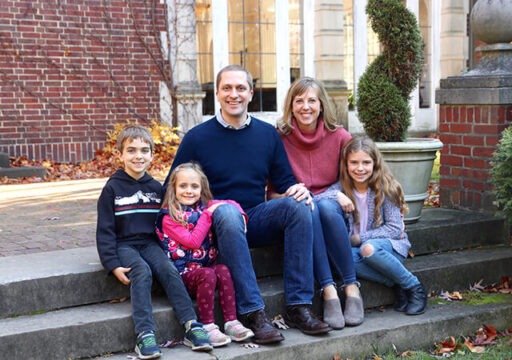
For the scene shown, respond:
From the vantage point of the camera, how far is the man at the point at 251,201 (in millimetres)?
3545

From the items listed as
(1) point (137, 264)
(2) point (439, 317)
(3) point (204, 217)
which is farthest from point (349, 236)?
(1) point (137, 264)

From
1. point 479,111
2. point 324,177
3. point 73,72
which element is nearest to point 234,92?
point 324,177

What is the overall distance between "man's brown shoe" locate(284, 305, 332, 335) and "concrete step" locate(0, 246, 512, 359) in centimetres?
4

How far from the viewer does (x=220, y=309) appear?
3648mm

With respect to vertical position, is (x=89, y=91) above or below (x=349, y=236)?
above

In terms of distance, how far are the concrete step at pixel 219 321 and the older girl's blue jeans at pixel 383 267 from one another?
75mm

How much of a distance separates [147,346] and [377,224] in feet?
5.19

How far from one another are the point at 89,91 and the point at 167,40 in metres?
1.37

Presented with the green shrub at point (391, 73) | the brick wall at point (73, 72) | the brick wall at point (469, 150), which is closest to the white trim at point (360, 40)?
the brick wall at point (73, 72)

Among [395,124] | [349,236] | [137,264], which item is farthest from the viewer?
[395,124]

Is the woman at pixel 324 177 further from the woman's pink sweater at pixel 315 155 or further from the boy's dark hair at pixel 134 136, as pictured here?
the boy's dark hair at pixel 134 136

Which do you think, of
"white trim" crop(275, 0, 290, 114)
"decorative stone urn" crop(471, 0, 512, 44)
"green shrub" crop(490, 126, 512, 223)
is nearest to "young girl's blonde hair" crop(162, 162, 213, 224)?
"green shrub" crop(490, 126, 512, 223)

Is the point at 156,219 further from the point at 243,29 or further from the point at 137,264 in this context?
the point at 243,29

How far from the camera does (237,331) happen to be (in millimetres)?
3465
